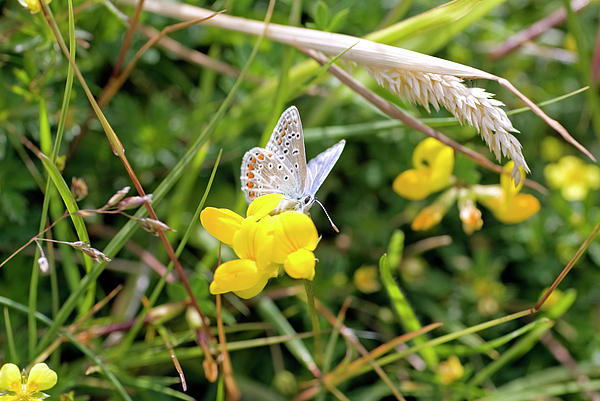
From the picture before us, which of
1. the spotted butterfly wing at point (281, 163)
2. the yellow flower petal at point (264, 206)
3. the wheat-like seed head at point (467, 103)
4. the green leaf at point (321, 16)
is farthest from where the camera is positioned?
the green leaf at point (321, 16)

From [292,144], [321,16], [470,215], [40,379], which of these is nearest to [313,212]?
[470,215]

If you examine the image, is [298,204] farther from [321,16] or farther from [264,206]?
[321,16]

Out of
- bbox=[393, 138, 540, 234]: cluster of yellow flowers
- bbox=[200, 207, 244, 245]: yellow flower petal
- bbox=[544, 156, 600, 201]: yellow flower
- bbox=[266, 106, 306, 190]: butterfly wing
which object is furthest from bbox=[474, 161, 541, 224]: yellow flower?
bbox=[200, 207, 244, 245]: yellow flower petal

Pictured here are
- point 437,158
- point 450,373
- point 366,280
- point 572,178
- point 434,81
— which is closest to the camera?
point 434,81

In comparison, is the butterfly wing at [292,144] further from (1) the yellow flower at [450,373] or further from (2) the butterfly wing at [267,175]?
(1) the yellow flower at [450,373]

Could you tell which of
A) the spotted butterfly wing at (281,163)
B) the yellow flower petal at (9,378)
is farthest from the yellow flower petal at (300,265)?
the yellow flower petal at (9,378)

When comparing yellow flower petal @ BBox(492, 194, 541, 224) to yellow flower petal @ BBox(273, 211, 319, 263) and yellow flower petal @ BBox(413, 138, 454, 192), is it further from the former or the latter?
yellow flower petal @ BBox(273, 211, 319, 263)
